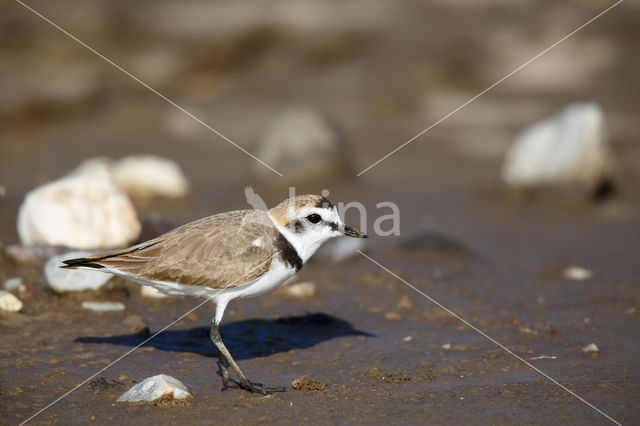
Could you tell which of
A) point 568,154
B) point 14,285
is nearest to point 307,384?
point 14,285

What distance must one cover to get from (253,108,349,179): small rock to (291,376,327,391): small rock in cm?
698

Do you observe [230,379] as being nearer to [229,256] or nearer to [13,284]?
[229,256]

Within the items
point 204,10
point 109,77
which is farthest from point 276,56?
point 109,77

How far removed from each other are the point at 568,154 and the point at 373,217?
126 inches

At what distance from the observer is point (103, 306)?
7.38 meters

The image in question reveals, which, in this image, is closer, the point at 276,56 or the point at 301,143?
the point at 301,143

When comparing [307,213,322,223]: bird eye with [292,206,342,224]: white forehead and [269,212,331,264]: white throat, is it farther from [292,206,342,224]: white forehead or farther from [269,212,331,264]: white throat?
[269,212,331,264]: white throat

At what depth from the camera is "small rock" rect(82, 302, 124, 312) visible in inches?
289

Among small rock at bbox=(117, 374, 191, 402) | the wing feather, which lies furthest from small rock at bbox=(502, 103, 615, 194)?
small rock at bbox=(117, 374, 191, 402)

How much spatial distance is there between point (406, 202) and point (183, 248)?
6.84m

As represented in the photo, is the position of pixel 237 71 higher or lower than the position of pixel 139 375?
higher

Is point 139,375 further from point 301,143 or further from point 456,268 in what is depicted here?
point 301,143

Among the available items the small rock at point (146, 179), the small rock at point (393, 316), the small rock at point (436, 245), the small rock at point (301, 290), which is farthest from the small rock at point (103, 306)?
the small rock at point (146, 179)

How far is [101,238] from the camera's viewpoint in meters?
8.38
